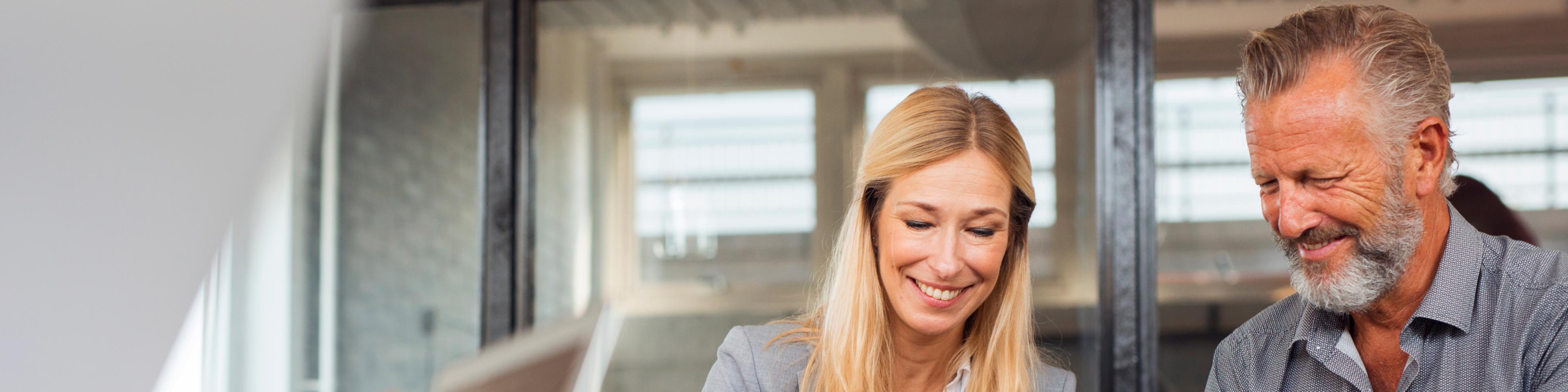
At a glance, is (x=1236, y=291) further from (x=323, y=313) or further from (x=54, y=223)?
(x=54, y=223)

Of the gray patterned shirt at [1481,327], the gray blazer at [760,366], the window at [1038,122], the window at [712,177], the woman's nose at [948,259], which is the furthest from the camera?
the window at [712,177]

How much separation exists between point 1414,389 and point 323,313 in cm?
258

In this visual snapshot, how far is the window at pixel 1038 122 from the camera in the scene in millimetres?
2574

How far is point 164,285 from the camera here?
3.12 metres

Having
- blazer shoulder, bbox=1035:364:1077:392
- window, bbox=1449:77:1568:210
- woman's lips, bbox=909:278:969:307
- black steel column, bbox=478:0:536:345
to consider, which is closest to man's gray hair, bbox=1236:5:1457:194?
woman's lips, bbox=909:278:969:307

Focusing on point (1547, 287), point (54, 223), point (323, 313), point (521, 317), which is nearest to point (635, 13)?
point (521, 317)

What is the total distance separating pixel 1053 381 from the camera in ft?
5.88

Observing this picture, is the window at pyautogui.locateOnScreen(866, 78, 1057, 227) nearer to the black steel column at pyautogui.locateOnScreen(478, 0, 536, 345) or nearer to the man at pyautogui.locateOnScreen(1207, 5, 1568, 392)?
the black steel column at pyautogui.locateOnScreen(478, 0, 536, 345)

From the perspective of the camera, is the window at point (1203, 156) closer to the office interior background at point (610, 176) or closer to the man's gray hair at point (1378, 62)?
the office interior background at point (610, 176)

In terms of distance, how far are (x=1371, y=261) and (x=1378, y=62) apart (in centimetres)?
24

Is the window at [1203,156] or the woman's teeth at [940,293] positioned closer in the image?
the woman's teeth at [940,293]

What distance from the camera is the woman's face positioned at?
5.17 feet

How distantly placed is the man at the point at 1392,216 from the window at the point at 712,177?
164 centimetres

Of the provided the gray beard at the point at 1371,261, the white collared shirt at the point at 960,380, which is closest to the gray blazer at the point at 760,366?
the white collared shirt at the point at 960,380
